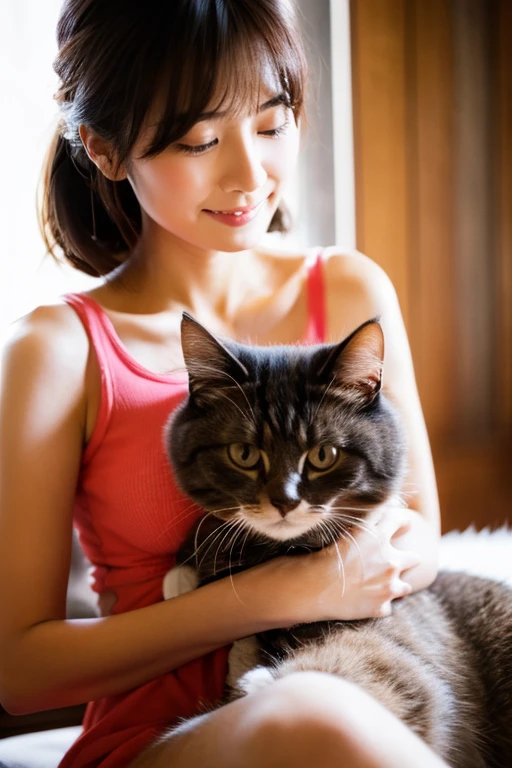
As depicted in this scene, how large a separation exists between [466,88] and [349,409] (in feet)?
4.24

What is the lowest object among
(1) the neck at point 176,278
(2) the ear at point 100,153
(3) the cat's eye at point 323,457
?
(3) the cat's eye at point 323,457

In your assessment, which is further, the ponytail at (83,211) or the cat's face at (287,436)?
the ponytail at (83,211)

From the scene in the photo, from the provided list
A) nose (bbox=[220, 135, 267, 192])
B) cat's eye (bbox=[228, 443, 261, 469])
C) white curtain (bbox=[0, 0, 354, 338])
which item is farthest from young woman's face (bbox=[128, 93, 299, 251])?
white curtain (bbox=[0, 0, 354, 338])

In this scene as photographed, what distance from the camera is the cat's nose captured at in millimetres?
922

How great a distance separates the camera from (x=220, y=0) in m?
1.03

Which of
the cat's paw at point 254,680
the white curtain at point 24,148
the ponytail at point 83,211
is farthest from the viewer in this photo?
the white curtain at point 24,148

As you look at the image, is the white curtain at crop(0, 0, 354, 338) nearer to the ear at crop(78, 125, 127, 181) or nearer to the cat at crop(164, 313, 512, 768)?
the ear at crop(78, 125, 127, 181)

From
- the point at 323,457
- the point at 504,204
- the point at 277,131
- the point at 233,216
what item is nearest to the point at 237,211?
the point at 233,216

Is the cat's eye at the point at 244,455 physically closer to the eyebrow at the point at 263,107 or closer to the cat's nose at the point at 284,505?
the cat's nose at the point at 284,505

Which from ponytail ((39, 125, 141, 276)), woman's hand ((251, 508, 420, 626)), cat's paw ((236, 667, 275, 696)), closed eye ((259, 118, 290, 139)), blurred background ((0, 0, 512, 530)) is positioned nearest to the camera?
cat's paw ((236, 667, 275, 696))

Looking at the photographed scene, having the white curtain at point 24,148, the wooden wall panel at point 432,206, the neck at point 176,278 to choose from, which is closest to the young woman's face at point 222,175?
the neck at point 176,278

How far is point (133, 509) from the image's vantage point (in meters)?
1.12

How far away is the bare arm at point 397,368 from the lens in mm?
1183

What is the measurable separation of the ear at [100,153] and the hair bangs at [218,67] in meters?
0.09
